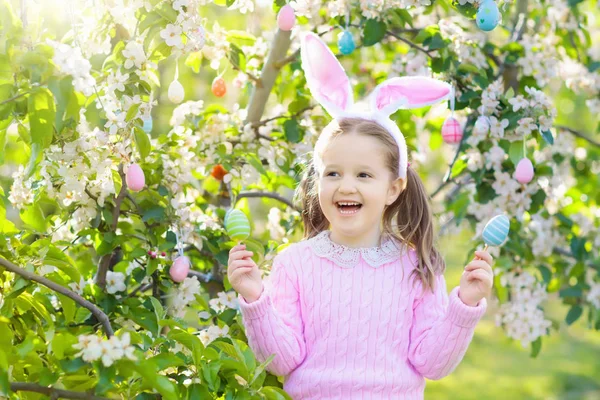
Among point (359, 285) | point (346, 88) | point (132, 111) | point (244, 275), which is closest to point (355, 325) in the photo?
point (359, 285)

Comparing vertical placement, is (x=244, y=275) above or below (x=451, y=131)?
above

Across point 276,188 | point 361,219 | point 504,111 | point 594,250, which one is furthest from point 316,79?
point 594,250

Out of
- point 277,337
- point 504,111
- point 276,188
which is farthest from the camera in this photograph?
point 276,188

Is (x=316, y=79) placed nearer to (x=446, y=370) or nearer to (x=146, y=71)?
(x=146, y=71)

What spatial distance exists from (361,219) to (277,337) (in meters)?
0.37

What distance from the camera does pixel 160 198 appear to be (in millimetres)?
2578

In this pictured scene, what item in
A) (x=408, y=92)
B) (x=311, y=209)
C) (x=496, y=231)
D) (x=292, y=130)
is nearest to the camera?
(x=496, y=231)

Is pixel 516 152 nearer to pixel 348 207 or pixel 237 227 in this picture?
pixel 348 207

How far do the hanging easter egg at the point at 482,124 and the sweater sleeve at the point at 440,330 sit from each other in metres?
0.75

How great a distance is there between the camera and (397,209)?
2.45 m

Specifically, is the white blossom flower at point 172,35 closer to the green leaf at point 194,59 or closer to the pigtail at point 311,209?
the pigtail at point 311,209

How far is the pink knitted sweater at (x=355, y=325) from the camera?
2.19 meters

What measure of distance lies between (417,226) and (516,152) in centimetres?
66

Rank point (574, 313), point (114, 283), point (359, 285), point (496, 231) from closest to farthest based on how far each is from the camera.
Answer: point (496, 231), point (359, 285), point (114, 283), point (574, 313)
